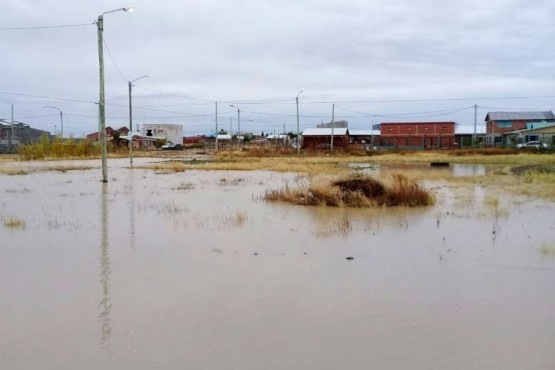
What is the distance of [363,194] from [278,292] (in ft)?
31.9

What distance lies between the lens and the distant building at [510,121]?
90875 mm

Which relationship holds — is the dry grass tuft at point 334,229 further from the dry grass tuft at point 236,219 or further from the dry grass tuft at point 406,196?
the dry grass tuft at point 406,196

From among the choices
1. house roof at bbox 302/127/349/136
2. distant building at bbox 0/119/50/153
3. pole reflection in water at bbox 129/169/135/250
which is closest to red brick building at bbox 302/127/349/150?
house roof at bbox 302/127/349/136

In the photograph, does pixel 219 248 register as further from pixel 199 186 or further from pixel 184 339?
pixel 199 186

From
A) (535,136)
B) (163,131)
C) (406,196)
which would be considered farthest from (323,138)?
(406,196)

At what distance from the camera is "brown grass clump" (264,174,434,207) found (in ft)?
54.3

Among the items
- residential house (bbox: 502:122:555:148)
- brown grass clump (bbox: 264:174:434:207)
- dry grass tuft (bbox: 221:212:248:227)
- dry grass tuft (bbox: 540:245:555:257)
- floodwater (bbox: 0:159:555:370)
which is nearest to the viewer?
floodwater (bbox: 0:159:555:370)

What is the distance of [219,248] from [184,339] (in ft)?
15.1

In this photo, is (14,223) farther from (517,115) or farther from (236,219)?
(517,115)

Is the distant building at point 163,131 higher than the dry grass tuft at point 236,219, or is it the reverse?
the distant building at point 163,131

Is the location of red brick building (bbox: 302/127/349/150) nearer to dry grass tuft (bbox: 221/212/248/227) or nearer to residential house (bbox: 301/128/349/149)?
residential house (bbox: 301/128/349/149)

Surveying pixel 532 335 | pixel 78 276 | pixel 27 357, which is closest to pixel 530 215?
pixel 532 335

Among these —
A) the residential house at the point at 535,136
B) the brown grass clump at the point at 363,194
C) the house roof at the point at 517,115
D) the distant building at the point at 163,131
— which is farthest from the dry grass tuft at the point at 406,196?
the distant building at the point at 163,131

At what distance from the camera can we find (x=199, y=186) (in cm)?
2442
